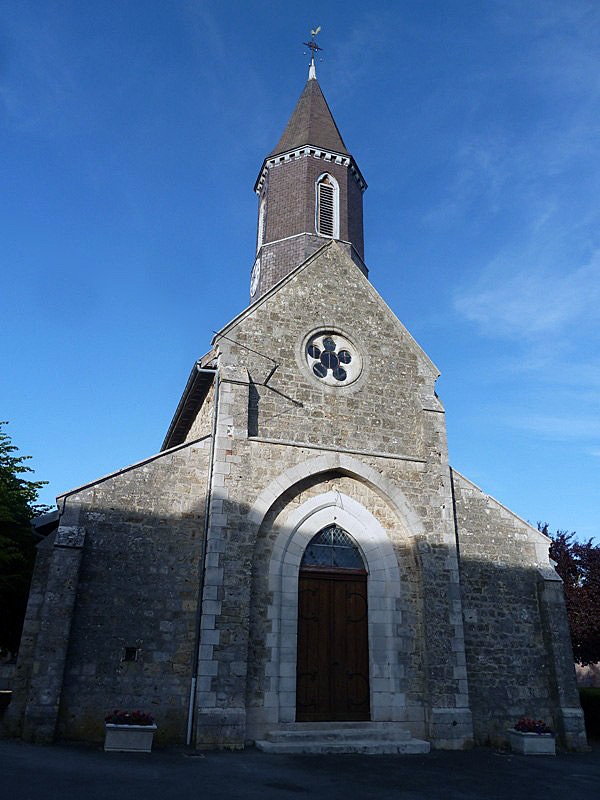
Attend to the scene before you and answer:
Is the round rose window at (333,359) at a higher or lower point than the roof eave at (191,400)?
higher

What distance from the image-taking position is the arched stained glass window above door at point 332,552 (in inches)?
501

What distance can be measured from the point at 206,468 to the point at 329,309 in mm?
4801

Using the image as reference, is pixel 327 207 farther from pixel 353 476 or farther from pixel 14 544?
pixel 14 544

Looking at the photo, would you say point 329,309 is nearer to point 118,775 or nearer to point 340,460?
point 340,460

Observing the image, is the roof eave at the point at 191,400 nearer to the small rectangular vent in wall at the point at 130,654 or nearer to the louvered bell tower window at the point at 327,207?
the small rectangular vent in wall at the point at 130,654

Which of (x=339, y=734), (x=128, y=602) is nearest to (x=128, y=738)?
(x=128, y=602)

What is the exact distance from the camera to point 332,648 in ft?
39.9

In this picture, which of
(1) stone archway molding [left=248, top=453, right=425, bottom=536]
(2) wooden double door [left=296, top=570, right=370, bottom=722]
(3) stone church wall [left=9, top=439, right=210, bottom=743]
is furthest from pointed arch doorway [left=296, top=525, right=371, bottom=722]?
(3) stone church wall [left=9, top=439, right=210, bottom=743]

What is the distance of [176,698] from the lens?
1088 centimetres

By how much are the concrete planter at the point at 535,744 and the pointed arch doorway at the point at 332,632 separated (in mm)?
2878

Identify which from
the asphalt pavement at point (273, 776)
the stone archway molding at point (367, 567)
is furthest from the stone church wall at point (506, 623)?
the stone archway molding at point (367, 567)

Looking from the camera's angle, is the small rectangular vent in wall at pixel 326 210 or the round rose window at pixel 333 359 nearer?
the round rose window at pixel 333 359

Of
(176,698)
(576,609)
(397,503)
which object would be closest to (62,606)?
(176,698)

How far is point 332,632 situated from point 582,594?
436 inches
